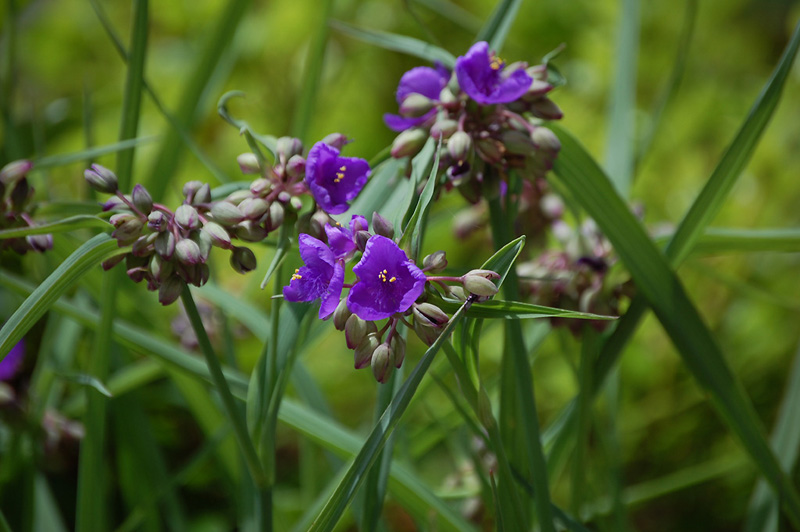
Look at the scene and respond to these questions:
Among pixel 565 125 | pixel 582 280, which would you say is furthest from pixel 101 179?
pixel 565 125

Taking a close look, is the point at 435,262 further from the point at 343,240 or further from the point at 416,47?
the point at 416,47

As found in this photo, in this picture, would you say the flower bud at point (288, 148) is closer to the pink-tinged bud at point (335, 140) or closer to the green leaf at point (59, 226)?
the pink-tinged bud at point (335, 140)

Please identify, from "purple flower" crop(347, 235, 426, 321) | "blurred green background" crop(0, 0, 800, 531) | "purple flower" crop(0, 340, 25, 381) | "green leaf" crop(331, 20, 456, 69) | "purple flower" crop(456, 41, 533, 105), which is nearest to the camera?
"purple flower" crop(347, 235, 426, 321)

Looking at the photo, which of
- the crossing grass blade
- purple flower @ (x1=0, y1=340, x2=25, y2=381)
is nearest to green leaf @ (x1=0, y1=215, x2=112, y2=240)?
the crossing grass blade

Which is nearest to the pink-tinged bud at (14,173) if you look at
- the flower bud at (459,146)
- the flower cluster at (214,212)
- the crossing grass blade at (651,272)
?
the flower cluster at (214,212)

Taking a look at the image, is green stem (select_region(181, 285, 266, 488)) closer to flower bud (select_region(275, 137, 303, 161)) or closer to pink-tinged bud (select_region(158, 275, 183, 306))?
pink-tinged bud (select_region(158, 275, 183, 306))
